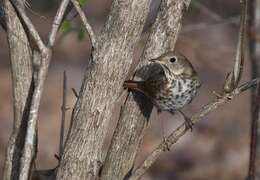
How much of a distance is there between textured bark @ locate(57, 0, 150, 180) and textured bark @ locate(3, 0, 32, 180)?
12.7 inches

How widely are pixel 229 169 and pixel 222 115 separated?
4.75ft

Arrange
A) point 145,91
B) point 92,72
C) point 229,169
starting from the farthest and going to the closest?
point 229,169, point 145,91, point 92,72

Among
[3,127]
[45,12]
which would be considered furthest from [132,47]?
[45,12]

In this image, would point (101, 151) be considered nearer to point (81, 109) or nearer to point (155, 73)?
point (81, 109)

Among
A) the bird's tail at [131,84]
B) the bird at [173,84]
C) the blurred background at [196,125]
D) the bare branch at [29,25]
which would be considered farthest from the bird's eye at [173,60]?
the blurred background at [196,125]

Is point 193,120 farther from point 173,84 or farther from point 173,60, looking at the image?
point 173,84

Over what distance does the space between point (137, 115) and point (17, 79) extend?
0.60 meters

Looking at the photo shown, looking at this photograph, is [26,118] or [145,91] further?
[145,91]

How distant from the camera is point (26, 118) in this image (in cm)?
363

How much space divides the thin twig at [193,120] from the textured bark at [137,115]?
0.24 metres

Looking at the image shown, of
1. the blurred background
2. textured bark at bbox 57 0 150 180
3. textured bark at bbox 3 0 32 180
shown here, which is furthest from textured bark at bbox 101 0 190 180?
the blurred background

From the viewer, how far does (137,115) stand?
372cm

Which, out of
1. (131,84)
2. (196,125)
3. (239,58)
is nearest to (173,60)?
(131,84)

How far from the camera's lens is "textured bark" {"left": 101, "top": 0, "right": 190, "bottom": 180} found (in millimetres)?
3633
